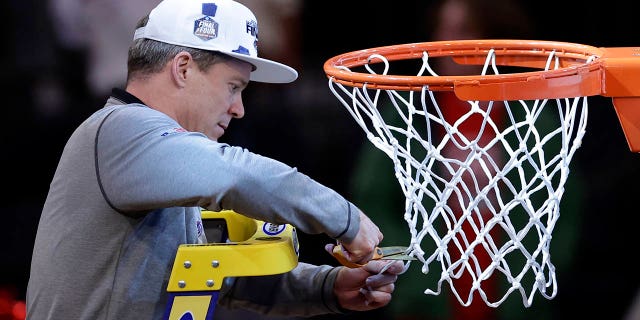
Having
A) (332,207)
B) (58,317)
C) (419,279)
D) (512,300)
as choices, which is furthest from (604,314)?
(58,317)

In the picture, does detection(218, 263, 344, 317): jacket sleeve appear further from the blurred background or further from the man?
the blurred background

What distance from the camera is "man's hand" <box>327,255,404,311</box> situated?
1880 mm

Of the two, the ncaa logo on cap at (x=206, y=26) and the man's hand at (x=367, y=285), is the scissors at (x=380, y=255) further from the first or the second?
the ncaa logo on cap at (x=206, y=26)

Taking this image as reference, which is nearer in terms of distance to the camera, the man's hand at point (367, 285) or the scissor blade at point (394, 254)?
the scissor blade at point (394, 254)

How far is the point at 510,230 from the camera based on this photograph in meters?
1.76

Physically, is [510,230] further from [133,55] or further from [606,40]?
[606,40]

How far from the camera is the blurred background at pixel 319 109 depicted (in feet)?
9.41

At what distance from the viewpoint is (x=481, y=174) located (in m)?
2.53

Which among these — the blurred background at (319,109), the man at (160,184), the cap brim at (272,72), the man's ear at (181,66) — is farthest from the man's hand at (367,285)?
the blurred background at (319,109)

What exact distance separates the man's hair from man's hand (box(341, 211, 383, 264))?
0.40 m

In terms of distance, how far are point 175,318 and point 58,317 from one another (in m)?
0.21

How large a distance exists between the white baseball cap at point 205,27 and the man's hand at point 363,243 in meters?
0.39

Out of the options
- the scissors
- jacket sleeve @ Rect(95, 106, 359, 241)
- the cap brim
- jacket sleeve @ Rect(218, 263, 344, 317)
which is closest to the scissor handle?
the scissors

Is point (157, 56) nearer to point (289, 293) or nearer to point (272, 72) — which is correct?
point (272, 72)
